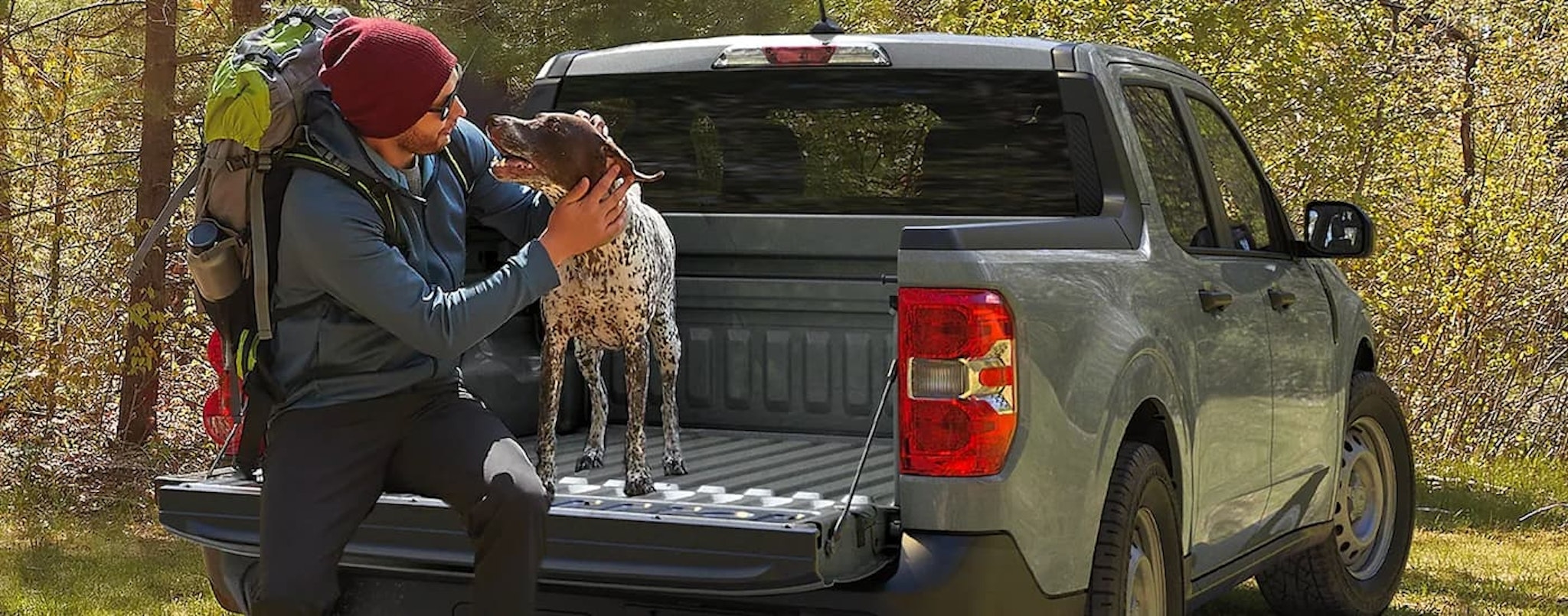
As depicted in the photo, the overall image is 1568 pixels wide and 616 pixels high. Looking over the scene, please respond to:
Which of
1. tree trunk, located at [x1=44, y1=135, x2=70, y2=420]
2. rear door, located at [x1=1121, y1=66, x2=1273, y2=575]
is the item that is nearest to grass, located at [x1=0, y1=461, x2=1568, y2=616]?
tree trunk, located at [x1=44, y1=135, x2=70, y2=420]

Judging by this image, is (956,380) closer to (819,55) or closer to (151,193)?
(819,55)

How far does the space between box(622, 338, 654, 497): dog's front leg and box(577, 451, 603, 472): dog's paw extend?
12cm

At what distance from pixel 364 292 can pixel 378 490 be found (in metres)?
0.45

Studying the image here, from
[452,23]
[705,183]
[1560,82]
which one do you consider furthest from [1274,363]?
[1560,82]

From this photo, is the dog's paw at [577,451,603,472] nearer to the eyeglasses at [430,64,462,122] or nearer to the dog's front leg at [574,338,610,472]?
the dog's front leg at [574,338,610,472]

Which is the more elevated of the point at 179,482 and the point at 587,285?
the point at 587,285

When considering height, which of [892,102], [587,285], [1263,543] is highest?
[892,102]

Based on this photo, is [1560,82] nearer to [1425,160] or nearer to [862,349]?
[1425,160]

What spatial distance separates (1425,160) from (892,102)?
853 centimetres

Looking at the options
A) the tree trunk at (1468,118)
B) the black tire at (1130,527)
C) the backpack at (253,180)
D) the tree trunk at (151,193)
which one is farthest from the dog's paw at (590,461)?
the tree trunk at (1468,118)

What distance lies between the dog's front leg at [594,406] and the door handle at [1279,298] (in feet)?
6.30

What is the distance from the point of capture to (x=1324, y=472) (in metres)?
6.37

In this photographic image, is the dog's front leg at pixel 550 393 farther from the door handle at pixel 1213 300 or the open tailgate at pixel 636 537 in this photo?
the door handle at pixel 1213 300

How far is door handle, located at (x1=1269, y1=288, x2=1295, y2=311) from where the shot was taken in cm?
585
